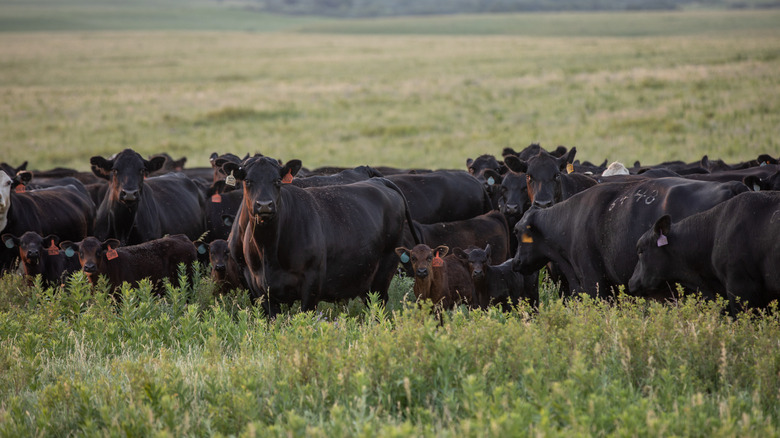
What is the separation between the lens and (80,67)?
64.2m

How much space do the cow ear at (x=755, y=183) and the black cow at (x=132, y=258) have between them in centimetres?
639

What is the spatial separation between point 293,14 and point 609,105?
137 metres

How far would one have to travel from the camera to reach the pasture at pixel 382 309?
5070 mm

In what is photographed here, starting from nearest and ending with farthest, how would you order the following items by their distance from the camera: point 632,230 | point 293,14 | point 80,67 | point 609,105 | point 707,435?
point 707,435
point 632,230
point 609,105
point 80,67
point 293,14

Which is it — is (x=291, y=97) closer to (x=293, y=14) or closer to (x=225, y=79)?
(x=225, y=79)

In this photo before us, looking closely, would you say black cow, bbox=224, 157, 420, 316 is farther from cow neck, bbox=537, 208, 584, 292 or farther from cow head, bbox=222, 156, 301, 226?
cow neck, bbox=537, 208, 584, 292

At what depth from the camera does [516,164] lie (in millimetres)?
10031

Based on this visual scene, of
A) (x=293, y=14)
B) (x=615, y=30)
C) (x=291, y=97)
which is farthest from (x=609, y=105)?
(x=293, y=14)

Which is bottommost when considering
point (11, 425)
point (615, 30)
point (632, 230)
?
point (11, 425)

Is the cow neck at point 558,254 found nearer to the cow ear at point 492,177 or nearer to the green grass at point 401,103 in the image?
the cow ear at point 492,177


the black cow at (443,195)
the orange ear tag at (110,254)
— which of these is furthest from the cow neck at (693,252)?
the orange ear tag at (110,254)

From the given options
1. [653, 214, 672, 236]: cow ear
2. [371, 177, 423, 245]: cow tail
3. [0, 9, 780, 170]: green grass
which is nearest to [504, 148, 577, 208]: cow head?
[371, 177, 423, 245]: cow tail

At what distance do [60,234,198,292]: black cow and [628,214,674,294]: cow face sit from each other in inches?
205

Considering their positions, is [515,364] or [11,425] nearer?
[11,425]
